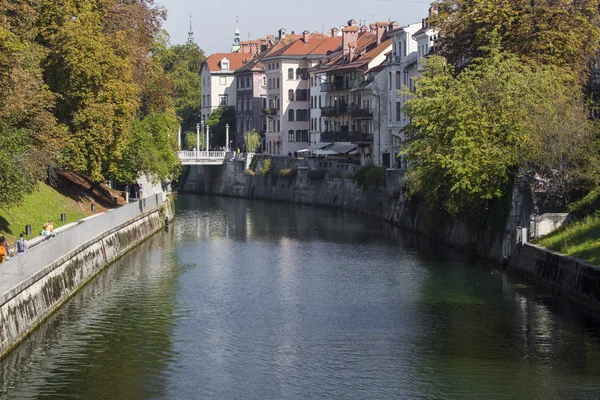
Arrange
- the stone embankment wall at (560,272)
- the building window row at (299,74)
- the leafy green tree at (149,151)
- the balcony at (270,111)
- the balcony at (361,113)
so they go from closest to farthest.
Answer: the stone embankment wall at (560,272) < the leafy green tree at (149,151) < the balcony at (361,113) < the building window row at (299,74) < the balcony at (270,111)

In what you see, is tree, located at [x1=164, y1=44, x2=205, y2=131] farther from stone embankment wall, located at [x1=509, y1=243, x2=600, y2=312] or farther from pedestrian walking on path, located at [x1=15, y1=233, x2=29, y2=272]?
pedestrian walking on path, located at [x1=15, y1=233, x2=29, y2=272]

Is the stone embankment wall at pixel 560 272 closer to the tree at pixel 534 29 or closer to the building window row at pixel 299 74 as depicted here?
the tree at pixel 534 29

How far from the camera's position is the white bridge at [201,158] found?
114 metres

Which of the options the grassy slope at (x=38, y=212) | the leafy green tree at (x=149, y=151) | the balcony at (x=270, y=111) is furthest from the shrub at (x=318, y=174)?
the grassy slope at (x=38, y=212)

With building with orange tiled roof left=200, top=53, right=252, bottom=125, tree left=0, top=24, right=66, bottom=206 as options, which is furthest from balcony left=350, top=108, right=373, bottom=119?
tree left=0, top=24, right=66, bottom=206

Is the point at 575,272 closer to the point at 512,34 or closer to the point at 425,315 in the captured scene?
the point at 425,315

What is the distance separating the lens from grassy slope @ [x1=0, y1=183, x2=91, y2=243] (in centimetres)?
5119

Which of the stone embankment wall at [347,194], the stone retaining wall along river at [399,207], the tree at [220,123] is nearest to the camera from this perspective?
the stone retaining wall along river at [399,207]

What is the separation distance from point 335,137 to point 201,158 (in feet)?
42.0

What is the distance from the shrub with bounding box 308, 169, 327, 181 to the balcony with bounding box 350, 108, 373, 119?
20.3ft

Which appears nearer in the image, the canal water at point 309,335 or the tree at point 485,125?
the canal water at point 309,335

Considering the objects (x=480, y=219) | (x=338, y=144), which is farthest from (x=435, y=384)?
(x=338, y=144)

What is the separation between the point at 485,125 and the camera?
5872 cm

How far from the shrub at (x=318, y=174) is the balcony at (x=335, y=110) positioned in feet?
29.6
